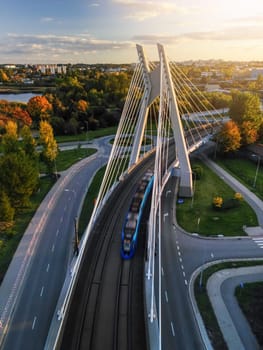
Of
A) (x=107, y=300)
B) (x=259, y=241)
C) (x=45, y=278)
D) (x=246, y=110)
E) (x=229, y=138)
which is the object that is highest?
(x=246, y=110)

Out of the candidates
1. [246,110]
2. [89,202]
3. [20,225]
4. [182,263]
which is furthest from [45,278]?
[246,110]

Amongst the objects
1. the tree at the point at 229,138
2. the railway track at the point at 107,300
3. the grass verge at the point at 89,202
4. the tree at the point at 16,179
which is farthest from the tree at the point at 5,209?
the tree at the point at 229,138

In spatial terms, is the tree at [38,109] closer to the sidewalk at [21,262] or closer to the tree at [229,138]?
the sidewalk at [21,262]

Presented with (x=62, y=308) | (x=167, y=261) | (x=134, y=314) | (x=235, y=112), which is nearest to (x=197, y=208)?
(x=167, y=261)

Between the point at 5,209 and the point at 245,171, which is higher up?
the point at 5,209

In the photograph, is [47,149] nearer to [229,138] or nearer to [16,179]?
[16,179]

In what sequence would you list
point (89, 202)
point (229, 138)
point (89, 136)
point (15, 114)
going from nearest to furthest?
point (89, 202) < point (229, 138) < point (89, 136) < point (15, 114)

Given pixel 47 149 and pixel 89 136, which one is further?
pixel 89 136
